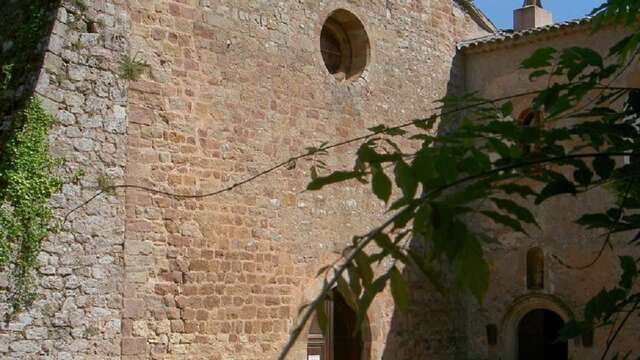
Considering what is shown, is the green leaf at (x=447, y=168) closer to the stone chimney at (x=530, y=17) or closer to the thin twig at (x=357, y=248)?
the thin twig at (x=357, y=248)

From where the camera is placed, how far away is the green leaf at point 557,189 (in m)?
2.97

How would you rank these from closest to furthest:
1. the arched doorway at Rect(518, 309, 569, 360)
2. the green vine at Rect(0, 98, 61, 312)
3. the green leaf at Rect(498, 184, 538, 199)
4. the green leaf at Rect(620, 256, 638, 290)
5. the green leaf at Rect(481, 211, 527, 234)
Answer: the green leaf at Rect(481, 211, 527, 234) < the green leaf at Rect(498, 184, 538, 199) < the green leaf at Rect(620, 256, 638, 290) < the green vine at Rect(0, 98, 61, 312) < the arched doorway at Rect(518, 309, 569, 360)

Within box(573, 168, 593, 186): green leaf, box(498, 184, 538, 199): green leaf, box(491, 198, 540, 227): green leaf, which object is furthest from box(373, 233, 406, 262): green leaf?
box(573, 168, 593, 186): green leaf

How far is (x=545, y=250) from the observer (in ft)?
48.2

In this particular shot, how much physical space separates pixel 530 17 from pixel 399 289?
61.9 feet

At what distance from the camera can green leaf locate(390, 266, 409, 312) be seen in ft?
7.77

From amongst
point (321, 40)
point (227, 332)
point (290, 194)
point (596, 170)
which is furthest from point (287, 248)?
point (596, 170)

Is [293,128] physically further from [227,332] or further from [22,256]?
[22,256]

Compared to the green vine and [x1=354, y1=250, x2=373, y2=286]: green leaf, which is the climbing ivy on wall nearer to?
the green vine

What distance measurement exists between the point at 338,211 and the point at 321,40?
2.56 meters

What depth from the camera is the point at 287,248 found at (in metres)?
12.2

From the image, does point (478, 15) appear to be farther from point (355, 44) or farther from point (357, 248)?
point (357, 248)

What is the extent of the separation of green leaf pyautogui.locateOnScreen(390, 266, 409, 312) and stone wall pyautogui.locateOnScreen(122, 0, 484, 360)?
786 centimetres

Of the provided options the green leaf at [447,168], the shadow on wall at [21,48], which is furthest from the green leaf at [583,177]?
the shadow on wall at [21,48]
